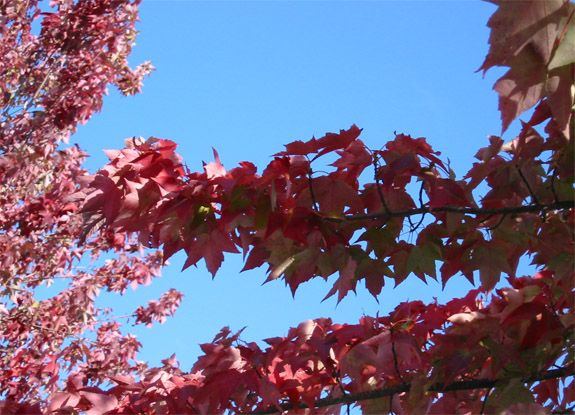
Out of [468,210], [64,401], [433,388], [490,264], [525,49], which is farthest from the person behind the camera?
[64,401]

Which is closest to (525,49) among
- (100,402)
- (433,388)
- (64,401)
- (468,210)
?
(468,210)

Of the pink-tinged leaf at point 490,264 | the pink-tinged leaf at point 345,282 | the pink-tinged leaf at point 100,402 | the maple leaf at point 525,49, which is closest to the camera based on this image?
the maple leaf at point 525,49

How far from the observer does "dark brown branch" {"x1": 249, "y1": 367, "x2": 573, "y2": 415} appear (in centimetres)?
250

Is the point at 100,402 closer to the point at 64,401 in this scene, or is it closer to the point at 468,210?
the point at 64,401

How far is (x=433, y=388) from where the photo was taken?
2.56 meters

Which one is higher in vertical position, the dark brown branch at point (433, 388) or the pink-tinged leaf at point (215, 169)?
the pink-tinged leaf at point (215, 169)

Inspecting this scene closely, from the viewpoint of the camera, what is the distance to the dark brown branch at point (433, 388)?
8.21ft

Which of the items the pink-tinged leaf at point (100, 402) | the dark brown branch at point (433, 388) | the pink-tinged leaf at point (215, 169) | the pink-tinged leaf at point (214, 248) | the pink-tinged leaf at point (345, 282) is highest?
the pink-tinged leaf at point (215, 169)

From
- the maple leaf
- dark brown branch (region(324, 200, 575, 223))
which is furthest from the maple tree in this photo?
the maple leaf

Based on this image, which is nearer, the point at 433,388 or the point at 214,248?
the point at 214,248

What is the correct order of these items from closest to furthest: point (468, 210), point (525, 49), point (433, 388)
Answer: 1. point (525, 49)
2. point (468, 210)
3. point (433, 388)

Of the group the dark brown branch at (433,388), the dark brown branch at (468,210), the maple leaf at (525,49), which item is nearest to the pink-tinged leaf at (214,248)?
the dark brown branch at (468,210)

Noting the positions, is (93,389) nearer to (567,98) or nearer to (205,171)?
(205,171)

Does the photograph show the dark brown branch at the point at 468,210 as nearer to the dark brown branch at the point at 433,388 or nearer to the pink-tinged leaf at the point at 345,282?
the pink-tinged leaf at the point at 345,282
